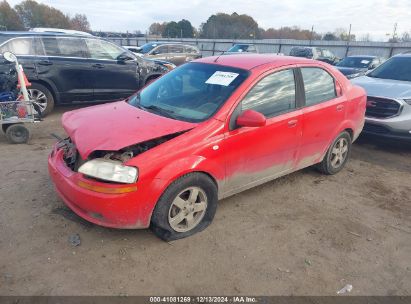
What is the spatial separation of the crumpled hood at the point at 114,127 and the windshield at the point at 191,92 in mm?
191

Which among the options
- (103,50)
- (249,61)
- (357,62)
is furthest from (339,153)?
(357,62)

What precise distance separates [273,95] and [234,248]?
172cm

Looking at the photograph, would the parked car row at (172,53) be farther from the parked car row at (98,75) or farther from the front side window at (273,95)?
the front side window at (273,95)

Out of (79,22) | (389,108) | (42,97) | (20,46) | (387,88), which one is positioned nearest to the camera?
(389,108)

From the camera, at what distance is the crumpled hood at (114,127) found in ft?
9.78

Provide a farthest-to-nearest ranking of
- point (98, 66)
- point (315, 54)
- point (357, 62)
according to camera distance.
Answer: point (315, 54) → point (357, 62) → point (98, 66)

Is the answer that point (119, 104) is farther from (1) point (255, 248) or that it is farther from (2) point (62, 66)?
(2) point (62, 66)

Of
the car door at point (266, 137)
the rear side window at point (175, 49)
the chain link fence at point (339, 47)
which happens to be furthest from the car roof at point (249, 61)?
the chain link fence at point (339, 47)

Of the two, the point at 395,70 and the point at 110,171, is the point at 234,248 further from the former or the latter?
the point at 395,70

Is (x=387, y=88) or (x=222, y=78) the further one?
(x=387, y=88)

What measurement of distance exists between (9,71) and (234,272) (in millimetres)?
6210

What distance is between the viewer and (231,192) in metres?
3.65

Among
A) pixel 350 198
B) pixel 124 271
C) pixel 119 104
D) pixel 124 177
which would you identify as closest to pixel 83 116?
pixel 119 104

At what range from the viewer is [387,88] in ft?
21.0
